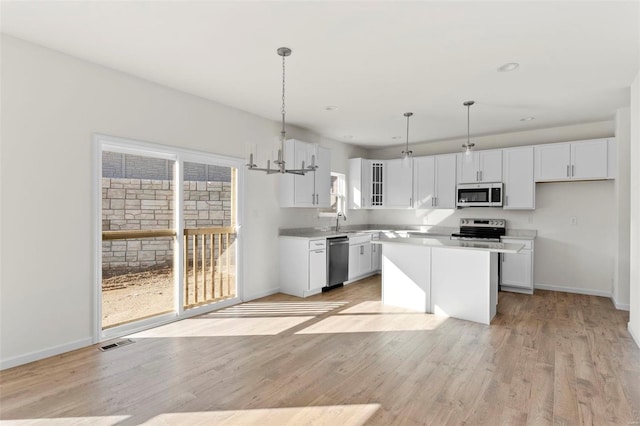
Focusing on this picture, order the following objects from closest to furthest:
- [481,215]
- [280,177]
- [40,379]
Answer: [40,379]
[280,177]
[481,215]

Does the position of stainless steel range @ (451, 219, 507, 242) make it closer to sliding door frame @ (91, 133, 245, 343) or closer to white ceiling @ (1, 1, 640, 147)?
white ceiling @ (1, 1, 640, 147)

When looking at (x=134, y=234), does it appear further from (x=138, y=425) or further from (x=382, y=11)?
(x=382, y=11)

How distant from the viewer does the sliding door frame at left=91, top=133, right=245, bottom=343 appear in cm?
330

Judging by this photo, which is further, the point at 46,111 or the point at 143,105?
the point at 143,105

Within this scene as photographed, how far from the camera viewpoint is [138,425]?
2082 millimetres

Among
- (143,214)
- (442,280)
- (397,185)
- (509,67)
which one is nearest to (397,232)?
(397,185)

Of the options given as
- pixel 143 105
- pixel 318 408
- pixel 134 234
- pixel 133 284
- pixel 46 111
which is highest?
pixel 143 105

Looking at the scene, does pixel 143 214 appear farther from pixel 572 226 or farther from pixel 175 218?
pixel 572 226

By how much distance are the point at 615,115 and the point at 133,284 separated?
682 centimetres

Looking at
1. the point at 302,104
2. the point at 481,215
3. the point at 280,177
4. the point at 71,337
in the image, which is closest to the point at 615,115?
the point at 481,215

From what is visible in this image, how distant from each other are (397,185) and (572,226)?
3036 millimetres

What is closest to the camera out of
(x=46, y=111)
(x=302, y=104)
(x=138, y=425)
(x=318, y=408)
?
(x=138, y=425)

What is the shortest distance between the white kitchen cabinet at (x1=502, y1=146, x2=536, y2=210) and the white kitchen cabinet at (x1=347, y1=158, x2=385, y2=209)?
234 cm

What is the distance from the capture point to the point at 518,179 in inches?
221
